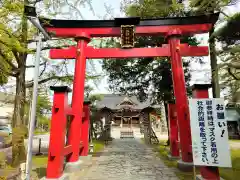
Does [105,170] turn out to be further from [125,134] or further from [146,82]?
[125,134]

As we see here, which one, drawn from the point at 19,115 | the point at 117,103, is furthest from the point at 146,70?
the point at 117,103

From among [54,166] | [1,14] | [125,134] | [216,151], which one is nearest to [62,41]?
[1,14]

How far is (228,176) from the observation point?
6305 mm

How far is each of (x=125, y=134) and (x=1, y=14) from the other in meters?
23.6

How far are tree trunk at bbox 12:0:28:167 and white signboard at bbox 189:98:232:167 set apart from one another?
6558 millimetres

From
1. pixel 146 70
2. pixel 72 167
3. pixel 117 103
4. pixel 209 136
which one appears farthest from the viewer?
pixel 117 103

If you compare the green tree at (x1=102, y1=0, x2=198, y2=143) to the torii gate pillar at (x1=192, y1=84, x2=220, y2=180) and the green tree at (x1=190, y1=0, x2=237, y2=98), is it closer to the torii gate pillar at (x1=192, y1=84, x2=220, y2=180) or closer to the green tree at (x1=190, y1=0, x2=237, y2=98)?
the green tree at (x1=190, y1=0, x2=237, y2=98)

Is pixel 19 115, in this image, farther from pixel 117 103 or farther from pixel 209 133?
pixel 117 103

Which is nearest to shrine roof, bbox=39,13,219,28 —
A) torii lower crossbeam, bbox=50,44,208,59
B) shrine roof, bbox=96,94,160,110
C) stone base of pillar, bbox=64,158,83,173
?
torii lower crossbeam, bbox=50,44,208,59

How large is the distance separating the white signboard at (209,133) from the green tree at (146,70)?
8.34 meters

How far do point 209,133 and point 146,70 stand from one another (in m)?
10.6

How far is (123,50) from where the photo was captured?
870 centimetres

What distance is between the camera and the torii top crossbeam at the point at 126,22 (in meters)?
8.69

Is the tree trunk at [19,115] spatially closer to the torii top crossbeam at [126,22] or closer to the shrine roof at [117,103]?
the torii top crossbeam at [126,22]
